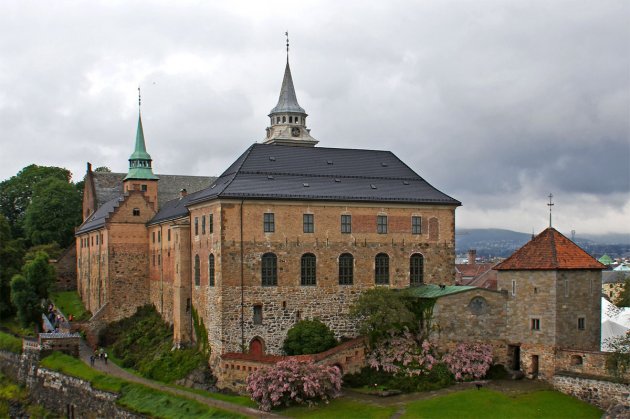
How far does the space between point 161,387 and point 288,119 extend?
39.5 metres

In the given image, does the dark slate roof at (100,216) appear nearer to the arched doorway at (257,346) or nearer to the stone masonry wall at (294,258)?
the stone masonry wall at (294,258)

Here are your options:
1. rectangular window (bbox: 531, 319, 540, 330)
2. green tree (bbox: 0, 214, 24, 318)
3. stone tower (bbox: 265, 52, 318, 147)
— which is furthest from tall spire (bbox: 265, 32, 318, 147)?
rectangular window (bbox: 531, 319, 540, 330)

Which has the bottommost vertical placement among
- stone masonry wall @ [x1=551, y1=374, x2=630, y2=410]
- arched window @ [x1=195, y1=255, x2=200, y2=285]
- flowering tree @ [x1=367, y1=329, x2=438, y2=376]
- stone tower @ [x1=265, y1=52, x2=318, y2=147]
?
stone masonry wall @ [x1=551, y1=374, x2=630, y2=410]

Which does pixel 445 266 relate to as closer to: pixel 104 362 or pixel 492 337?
pixel 492 337

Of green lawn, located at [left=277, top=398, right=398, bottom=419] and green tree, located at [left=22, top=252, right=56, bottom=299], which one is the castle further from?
A: green tree, located at [left=22, top=252, right=56, bottom=299]

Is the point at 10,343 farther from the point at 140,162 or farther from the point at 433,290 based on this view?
the point at 433,290

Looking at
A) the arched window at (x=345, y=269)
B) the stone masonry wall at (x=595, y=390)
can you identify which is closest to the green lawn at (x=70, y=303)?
the arched window at (x=345, y=269)

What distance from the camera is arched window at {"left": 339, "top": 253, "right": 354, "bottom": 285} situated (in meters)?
50.9

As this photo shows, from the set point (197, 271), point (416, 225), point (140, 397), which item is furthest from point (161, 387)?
point (416, 225)

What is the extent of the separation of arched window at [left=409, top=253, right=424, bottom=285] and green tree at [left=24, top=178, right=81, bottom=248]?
51939mm

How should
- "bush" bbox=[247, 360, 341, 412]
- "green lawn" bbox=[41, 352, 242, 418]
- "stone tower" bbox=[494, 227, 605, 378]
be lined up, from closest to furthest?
"bush" bbox=[247, 360, 341, 412]
"green lawn" bbox=[41, 352, 242, 418]
"stone tower" bbox=[494, 227, 605, 378]

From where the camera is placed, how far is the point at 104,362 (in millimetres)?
56688

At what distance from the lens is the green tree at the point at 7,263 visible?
71.4m

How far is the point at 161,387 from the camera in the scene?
47.8 meters
